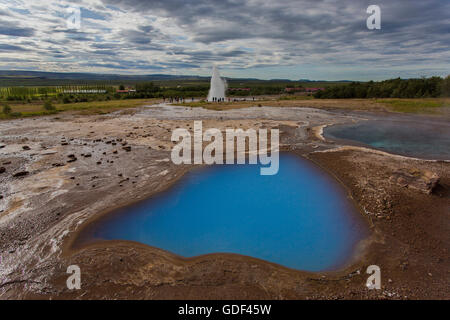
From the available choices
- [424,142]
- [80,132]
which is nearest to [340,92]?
[424,142]

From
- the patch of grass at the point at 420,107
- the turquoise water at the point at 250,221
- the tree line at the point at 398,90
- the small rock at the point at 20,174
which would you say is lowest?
the turquoise water at the point at 250,221

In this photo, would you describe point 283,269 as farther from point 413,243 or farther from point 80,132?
point 80,132

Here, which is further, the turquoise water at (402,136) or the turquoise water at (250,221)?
the turquoise water at (402,136)

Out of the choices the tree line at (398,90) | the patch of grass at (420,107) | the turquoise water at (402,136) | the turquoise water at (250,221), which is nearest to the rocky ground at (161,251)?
the turquoise water at (250,221)

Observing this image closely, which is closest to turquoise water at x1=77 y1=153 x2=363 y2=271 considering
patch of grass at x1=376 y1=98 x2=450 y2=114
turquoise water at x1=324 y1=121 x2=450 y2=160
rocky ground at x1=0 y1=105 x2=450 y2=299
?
rocky ground at x1=0 y1=105 x2=450 y2=299

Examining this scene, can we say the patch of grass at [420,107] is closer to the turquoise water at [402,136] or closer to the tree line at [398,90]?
the turquoise water at [402,136]

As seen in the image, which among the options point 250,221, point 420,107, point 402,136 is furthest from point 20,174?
point 420,107
